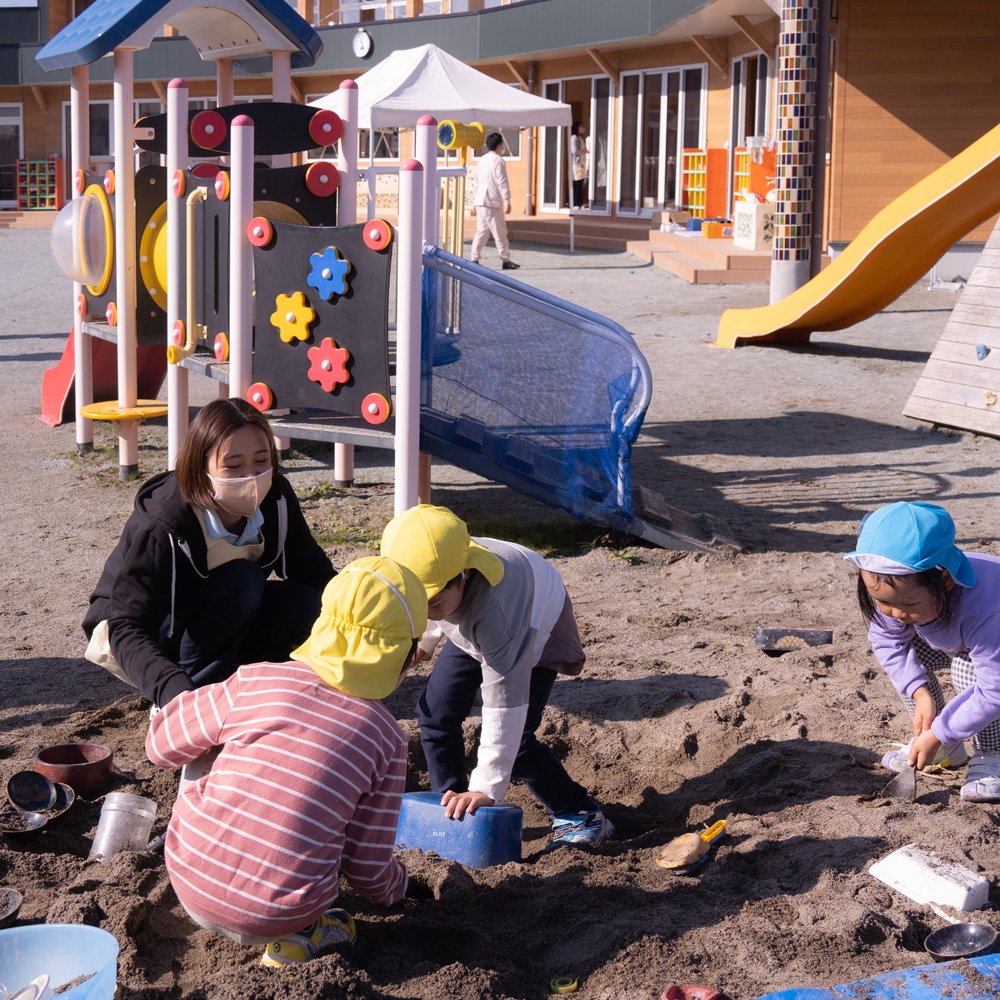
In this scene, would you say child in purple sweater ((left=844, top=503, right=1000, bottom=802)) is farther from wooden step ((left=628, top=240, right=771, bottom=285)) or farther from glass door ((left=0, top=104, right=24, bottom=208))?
glass door ((left=0, top=104, right=24, bottom=208))

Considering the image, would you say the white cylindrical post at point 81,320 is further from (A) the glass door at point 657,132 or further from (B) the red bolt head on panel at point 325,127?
(A) the glass door at point 657,132

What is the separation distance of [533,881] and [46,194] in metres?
30.4

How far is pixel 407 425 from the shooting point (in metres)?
5.19

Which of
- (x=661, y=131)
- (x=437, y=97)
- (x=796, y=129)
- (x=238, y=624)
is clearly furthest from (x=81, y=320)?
(x=661, y=131)

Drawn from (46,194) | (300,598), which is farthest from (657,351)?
(46,194)

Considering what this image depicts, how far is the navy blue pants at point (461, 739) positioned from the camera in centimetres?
321

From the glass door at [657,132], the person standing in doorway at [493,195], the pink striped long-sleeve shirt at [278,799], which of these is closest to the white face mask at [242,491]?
the pink striped long-sleeve shirt at [278,799]

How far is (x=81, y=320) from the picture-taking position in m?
7.25

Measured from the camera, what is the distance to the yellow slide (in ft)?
31.7

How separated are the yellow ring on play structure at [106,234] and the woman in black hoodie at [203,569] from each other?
3.90m

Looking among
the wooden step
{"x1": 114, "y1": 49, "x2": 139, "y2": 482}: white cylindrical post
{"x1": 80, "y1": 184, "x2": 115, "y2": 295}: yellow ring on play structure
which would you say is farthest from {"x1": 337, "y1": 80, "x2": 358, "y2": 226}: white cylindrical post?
the wooden step

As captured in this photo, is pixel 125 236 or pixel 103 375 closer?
pixel 125 236

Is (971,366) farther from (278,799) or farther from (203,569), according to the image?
(278,799)

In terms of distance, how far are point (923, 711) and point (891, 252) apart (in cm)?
778
